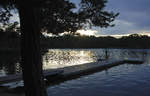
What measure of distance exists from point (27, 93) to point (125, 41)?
145 metres

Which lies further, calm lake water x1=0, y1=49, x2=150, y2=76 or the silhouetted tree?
calm lake water x1=0, y1=49, x2=150, y2=76

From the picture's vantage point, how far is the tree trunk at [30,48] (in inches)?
176

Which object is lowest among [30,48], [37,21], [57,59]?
[57,59]

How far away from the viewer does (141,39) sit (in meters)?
138

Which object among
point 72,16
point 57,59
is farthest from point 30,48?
point 57,59

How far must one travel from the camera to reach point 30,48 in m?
4.48

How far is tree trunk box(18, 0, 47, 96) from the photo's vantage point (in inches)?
176

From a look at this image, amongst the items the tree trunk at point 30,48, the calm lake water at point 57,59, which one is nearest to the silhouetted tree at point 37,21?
the tree trunk at point 30,48

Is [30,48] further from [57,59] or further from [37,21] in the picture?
[57,59]

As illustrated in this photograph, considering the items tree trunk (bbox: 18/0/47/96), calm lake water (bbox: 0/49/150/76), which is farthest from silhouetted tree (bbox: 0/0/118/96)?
calm lake water (bbox: 0/49/150/76)

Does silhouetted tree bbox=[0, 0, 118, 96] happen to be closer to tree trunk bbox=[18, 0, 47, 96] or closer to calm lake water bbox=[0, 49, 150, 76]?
tree trunk bbox=[18, 0, 47, 96]

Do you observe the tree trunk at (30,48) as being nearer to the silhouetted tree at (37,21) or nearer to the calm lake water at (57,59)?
the silhouetted tree at (37,21)

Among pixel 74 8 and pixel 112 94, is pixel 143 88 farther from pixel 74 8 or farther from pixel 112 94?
pixel 74 8

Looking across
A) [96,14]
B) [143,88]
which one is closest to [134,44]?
[143,88]
